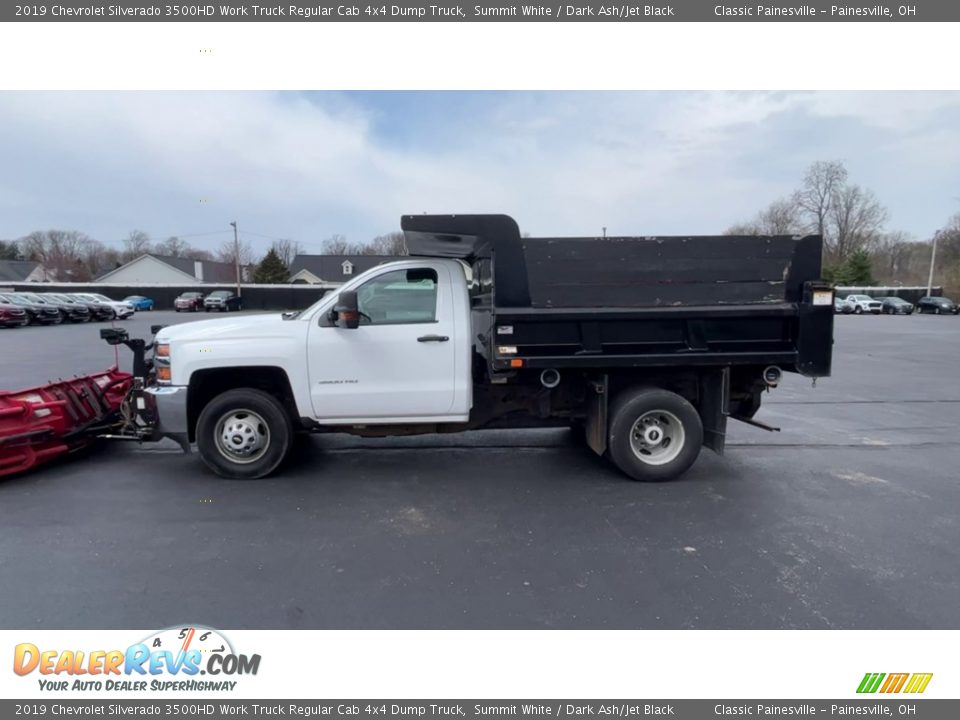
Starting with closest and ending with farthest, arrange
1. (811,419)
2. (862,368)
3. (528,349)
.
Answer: (528,349) < (811,419) < (862,368)

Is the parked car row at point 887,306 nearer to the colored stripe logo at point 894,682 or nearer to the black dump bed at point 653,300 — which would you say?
the black dump bed at point 653,300

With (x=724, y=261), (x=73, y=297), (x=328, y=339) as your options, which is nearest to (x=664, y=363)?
(x=724, y=261)

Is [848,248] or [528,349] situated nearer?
[528,349]

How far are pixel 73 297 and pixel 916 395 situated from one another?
42.0 meters

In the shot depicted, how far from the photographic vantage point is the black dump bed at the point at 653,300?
4980 millimetres

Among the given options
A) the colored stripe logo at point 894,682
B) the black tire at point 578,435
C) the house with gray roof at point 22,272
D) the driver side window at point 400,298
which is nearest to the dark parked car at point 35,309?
the driver side window at point 400,298

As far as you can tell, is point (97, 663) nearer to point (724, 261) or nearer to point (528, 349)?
point (528, 349)

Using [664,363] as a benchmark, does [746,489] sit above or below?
below

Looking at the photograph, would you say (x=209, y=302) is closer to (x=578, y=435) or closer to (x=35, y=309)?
(x=35, y=309)

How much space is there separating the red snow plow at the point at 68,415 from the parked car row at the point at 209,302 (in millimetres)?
40159

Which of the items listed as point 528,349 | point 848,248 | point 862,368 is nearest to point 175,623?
point 528,349

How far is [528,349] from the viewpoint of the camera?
5.02 metres

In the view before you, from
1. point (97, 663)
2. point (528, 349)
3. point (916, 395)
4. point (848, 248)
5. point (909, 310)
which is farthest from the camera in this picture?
point (848, 248)

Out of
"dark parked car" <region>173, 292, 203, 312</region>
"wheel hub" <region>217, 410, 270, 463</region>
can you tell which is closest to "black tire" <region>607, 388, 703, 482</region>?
"wheel hub" <region>217, 410, 270, 463</region>
